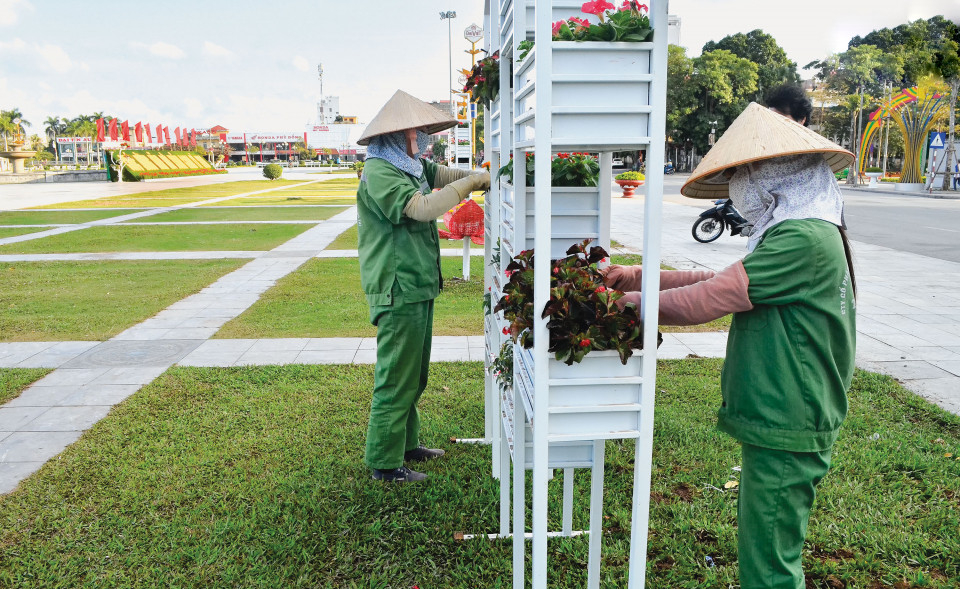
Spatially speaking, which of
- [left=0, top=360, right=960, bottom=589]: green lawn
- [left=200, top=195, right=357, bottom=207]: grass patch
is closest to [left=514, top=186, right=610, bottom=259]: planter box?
[left=0, top=360, right=960, bottom=589]: green lawn

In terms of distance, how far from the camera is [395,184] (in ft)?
10.1

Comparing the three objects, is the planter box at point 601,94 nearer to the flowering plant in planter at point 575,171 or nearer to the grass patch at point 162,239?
the flowering plant in planter at point 575,171

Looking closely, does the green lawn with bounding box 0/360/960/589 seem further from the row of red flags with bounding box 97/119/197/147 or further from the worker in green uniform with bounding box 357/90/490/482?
the row of red flags with bounding box 97/119/197/147

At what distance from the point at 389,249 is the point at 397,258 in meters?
0.06

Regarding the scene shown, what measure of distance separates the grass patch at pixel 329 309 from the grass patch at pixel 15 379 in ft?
4.89

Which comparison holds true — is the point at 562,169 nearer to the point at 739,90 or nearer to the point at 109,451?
the point at 109,451

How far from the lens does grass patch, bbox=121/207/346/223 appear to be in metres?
17.1

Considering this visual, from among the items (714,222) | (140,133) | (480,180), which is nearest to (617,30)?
(480,180)

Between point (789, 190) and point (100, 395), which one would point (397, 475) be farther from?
point (100, 395)

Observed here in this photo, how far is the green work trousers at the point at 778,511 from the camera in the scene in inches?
75.0

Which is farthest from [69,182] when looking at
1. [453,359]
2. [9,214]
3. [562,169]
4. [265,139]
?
[265,139]

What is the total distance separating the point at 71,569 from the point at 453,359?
10.6ft

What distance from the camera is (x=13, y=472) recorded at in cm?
365

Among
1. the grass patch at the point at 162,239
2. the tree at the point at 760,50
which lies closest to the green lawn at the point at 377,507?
the grass patch at the point at 162,239
